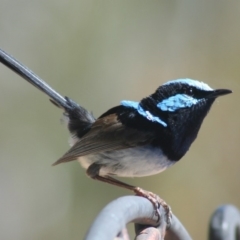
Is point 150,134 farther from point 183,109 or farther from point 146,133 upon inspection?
point 183,109

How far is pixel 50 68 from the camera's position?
4.61 meters

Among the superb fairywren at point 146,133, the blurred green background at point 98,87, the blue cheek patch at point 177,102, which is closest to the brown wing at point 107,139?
the superb fairywren at point 146,133

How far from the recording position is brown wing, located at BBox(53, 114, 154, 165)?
2678 mm

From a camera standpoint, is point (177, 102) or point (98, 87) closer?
point (177, 102)

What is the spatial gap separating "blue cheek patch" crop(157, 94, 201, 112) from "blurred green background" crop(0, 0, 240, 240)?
2.01 m

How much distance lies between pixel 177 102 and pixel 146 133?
0.19 metres

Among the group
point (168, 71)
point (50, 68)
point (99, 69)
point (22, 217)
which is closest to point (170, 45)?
point (168, 71)

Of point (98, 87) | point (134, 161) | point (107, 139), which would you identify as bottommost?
point (134, 161)

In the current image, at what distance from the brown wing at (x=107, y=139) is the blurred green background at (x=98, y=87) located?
5.63 ft

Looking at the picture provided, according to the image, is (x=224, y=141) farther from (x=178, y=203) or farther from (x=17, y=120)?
(x=17, y=120)

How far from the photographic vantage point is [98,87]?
479 cm

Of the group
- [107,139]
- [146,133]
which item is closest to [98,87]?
[107,139]

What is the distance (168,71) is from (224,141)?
732 mm

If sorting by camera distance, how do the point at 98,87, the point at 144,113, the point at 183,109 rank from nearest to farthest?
the point at 183,109
the point at 144,113
the point at 98,87
